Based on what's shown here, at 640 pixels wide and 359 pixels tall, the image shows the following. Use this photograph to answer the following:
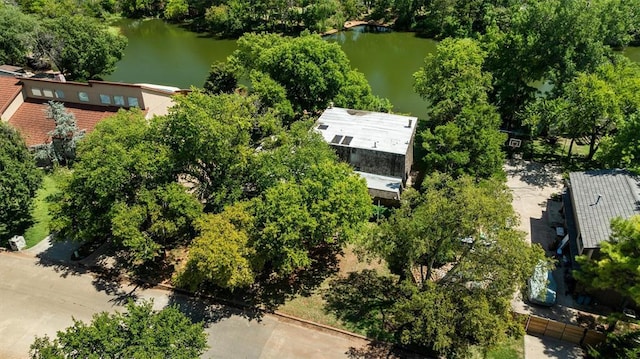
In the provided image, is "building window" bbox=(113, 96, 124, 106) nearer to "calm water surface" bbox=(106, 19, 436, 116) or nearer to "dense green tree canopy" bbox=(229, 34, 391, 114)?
"dense green tree canopy" bbox=(229, 34, 391, 114)

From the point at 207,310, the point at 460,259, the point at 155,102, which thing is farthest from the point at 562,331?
the point at 155,102

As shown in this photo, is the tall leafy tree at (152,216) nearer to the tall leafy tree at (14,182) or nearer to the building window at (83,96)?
the tall leafy tree at (14,182)

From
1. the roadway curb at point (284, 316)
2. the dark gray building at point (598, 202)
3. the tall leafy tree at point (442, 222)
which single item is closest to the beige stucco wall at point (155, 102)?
the roadway curb at point (284, 316)

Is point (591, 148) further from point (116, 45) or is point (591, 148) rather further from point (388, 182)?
point (116, 45)

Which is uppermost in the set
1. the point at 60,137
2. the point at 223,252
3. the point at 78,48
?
the point at 78,48

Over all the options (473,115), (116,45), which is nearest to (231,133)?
(473,115)

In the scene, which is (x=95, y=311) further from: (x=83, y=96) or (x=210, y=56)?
(x=210, y=56)
